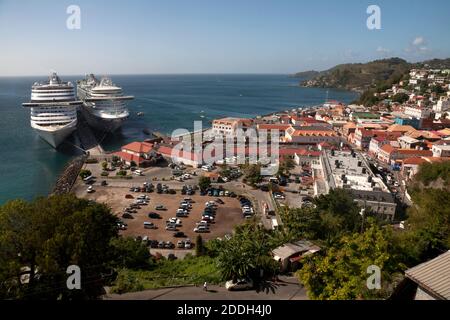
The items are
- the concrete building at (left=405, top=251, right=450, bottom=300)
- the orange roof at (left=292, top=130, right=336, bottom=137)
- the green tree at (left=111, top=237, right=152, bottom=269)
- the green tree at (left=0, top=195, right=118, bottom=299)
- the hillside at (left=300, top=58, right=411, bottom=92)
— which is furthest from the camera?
the hillside at (left=300, top=58, right=411, bottom=92)

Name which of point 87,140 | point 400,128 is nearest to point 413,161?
point 400,128

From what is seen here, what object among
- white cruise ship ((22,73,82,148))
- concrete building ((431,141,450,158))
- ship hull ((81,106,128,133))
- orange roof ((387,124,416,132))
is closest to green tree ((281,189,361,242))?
concrete building ((431,141,450,158))

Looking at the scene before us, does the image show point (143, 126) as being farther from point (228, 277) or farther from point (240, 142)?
point (228, 277)

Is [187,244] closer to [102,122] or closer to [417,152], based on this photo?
[417,152]

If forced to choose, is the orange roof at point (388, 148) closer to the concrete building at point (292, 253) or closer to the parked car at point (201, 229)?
the parked car at point (201, 229)

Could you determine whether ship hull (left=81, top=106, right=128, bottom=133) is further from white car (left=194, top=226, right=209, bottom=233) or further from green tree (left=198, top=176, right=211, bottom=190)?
white car (left=194, top=226, right=209, bottom=233)

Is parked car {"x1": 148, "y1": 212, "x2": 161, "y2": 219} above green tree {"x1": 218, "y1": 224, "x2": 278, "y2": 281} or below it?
below

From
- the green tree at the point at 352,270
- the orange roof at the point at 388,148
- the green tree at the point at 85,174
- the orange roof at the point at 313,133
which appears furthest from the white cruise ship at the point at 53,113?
the green tree at the point at 352,270
